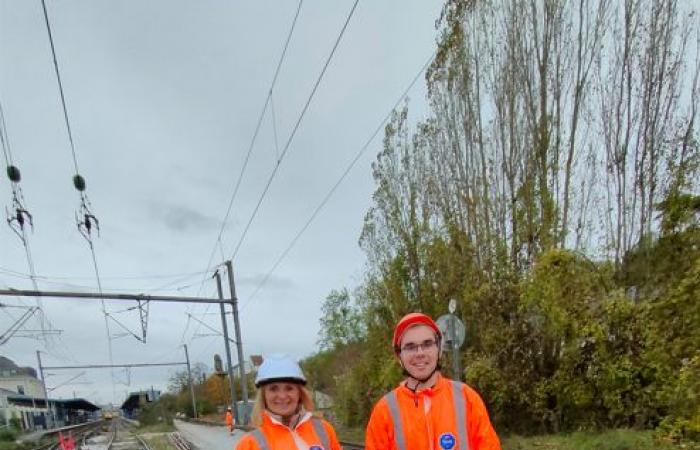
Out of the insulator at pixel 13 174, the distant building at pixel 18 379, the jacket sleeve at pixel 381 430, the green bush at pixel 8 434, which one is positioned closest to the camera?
the jacket sleeve at pixel 381 430

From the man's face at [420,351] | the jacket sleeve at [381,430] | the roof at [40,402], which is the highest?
the man's face at [420,351]

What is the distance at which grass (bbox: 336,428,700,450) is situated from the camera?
8188 mm

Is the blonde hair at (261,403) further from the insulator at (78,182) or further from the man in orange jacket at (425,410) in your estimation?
the insulator at (78,182)

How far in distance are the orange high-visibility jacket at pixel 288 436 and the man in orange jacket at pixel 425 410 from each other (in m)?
0.23

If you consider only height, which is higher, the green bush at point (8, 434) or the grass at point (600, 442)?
the grass at point (600, 442)

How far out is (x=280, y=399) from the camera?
8.73 feet

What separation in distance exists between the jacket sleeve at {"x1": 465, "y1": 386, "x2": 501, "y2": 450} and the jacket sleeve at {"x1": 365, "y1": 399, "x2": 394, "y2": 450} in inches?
14.7

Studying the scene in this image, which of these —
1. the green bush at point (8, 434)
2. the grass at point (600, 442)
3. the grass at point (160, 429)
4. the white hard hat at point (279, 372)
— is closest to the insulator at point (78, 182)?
the white hard hat at point (279, 372)

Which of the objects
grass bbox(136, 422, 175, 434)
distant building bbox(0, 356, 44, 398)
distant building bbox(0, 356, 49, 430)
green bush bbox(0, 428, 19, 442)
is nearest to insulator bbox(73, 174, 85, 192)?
green bush bbox(0, 428, 19, 442)

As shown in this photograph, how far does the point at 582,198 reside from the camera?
12094 millimetres

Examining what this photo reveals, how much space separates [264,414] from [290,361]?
0.92 ft

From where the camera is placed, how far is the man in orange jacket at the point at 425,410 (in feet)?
8.25

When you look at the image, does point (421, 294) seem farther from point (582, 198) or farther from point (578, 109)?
point (578, 109)

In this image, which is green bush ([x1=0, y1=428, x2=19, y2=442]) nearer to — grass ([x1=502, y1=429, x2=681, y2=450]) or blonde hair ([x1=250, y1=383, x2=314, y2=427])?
grass ([x1=502, y1=429, x2=681, y2=450])
